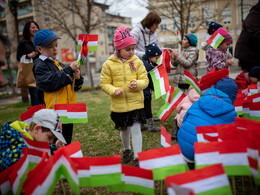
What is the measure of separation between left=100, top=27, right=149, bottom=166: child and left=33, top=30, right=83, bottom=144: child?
400mm

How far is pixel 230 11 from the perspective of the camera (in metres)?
28.8

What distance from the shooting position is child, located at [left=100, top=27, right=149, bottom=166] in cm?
272

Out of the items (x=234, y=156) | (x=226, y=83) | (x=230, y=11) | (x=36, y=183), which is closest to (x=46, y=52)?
(x=36, y=183)

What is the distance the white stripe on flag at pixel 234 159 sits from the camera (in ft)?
5.09

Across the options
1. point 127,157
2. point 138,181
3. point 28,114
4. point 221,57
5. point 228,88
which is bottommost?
point 127,157

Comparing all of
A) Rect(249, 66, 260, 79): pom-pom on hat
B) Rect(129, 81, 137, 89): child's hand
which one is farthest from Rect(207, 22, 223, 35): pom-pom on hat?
Rect(129, 81, 137, 89): child's hand

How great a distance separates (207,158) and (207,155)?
2 centimetres

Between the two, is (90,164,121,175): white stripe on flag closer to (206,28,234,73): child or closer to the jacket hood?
the jacket hood

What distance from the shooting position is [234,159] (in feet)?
5.15

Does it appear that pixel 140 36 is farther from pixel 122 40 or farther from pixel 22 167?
pixel 22 167

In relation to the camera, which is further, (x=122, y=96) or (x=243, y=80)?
(x=243, y=80)

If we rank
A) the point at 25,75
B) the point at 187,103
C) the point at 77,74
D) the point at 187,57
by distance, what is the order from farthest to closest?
the point at 25,75 → the point at 187,57 → the point at 187,103 → the point at 77,74

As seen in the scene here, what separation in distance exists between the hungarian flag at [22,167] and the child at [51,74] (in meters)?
0.88

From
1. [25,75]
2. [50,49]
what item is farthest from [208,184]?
[25,75]
